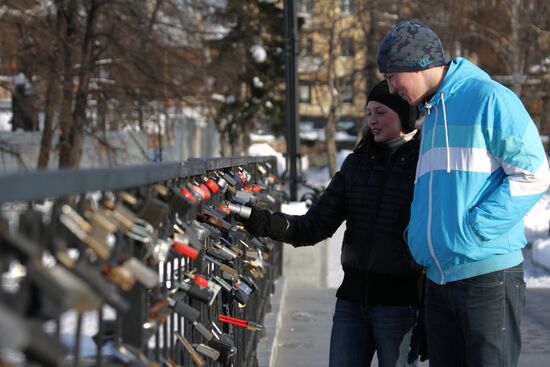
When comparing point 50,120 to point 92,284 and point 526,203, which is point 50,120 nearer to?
point 526,203

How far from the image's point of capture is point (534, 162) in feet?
12.2

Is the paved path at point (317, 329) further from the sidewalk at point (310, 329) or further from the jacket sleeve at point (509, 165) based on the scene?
the jacket sleeve at point (509, 165)

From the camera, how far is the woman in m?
4.49

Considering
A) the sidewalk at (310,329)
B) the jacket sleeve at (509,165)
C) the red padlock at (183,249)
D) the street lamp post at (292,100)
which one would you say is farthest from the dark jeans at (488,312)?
the street lamp post at (292,100)

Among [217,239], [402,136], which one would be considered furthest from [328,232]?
[217,239]

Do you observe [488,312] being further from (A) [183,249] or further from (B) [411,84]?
(A) [183,249]

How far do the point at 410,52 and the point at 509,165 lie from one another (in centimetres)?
Result: 58

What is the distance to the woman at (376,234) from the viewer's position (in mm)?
4488

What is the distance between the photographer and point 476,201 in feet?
12.3

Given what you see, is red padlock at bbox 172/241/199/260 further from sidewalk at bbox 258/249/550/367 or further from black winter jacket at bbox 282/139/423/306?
sidewalk at bbox 258/249/550/367

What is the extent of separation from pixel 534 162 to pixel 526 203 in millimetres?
146

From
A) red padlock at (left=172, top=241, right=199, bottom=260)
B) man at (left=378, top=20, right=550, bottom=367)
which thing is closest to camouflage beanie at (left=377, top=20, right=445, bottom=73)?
man at (left=378, top=20, right=550, bottom=367)

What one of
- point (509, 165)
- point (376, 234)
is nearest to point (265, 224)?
point (376, 234)

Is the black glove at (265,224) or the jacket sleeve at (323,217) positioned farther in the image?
the jacket sleeve at (323,217)
